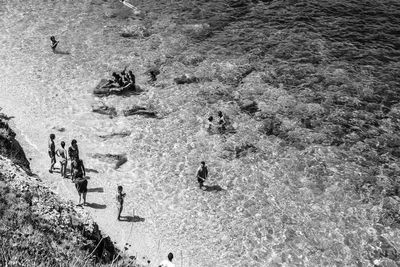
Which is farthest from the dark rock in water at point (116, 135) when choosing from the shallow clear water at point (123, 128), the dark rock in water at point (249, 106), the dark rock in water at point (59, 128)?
the dark rock in water at point (249, 106)

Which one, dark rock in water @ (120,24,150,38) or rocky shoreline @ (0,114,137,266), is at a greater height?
rocky shoreline @ (0,114,137,266)

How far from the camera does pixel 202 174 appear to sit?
22344 mm

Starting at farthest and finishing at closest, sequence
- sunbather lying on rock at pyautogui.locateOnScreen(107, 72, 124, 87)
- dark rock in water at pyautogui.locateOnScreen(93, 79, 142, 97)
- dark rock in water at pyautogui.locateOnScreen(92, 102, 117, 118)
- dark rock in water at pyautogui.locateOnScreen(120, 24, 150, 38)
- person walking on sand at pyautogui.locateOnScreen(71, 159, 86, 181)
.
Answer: dark rock in water at pyautogui.locateOnScreen(120, 24, 150, 38), dark rock in water at pyautogui.locateOnScreen(93, 79, 142, 97), sunbather lying on rock at pyautogui.locateOnScreen(107, 72, 124, 87), dark rock in water at pyautogui.locateOnScreen(92, 102, 117, 118), person walking on sand at pyautogui.locateOnScreen(71, 159, 86, 181)

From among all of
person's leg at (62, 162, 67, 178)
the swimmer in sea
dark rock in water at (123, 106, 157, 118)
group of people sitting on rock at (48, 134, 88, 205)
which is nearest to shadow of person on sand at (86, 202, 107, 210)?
group of people sitting on rock at (48, 134, 88, 205)

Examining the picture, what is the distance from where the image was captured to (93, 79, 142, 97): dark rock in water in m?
29.8

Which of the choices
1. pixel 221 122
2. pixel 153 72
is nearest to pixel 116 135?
pixel 221 122

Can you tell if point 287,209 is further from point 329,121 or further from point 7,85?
point 7,85

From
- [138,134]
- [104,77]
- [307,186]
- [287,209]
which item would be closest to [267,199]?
[287,209]

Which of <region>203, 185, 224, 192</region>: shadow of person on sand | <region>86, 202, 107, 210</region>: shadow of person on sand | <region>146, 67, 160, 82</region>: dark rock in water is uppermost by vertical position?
<region>146, 67, 160, 82</region>: dark rock in water

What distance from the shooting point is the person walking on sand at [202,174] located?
22078 mm

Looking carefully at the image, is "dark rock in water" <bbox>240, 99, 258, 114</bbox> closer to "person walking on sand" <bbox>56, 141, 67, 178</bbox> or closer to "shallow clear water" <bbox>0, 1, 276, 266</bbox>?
"shallow clear water" <bbox>0, 1, 276, 266</bbox>

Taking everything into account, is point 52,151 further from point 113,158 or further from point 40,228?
point 40,228

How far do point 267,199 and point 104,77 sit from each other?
17021mm

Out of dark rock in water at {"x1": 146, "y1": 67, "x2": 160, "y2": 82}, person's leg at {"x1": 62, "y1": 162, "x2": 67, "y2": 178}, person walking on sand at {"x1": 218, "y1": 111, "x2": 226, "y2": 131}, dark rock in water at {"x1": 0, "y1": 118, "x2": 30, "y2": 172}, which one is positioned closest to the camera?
dark rock in water at {"x1": 0, "y1": 118, "x2": 30, "y2": 172}
